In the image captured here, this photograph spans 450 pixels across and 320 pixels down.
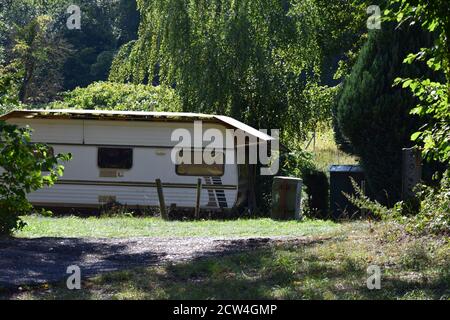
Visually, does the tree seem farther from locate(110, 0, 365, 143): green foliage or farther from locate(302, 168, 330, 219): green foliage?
locate(302, 168, 330, 219): green foliage

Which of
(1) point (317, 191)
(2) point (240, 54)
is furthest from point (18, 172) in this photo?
(2) point (240, 54)

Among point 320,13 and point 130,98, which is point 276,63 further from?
point 130,98

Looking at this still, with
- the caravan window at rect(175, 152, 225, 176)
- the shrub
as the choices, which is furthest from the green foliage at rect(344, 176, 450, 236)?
the caravan window at rect(175, 152, 225, 176)

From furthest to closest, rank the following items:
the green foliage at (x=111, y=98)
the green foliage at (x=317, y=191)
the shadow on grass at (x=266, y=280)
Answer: the green foliage at (x=111, y=98)
the green foliage at (x=317, y=191)
the shadow on grass at (x=266, y=280)

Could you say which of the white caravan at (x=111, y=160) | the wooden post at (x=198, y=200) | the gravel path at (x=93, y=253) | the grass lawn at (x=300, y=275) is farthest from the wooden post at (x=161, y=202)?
the grass lawn at (x=300, y=275)

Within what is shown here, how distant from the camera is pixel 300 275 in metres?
9.43

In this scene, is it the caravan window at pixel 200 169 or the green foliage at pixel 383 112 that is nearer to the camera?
the green foliage at pixel 383 112

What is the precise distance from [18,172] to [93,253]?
2.25 metres

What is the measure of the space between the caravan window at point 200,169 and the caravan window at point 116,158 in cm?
125

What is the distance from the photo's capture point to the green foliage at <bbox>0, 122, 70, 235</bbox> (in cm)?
1245

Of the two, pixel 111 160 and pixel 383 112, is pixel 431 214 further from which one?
pixel 111 160

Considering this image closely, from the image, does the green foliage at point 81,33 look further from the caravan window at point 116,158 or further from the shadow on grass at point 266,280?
Answer: the shadow on grass at point 266,280

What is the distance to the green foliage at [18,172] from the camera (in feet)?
40.9

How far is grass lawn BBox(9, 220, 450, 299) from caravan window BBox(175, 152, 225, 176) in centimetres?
1050
